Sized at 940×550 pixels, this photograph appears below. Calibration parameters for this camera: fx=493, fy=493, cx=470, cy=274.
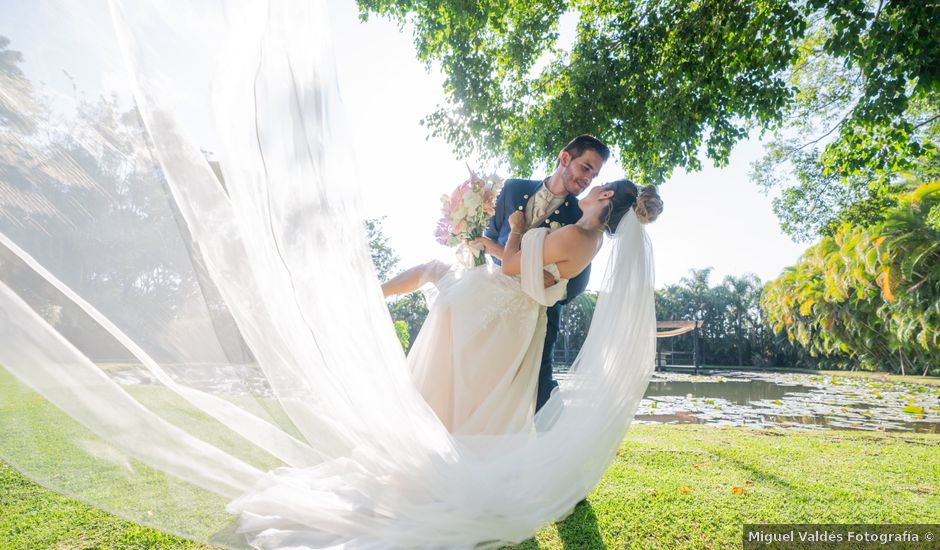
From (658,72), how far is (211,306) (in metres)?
4.53

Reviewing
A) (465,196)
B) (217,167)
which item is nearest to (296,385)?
(217,167)

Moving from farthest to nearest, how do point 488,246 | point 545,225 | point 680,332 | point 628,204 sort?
1. point 680,332
2. point 545,225
3. point 488,246
4. point 628,204

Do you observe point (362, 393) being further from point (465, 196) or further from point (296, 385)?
point (465, 196)

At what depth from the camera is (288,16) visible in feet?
5.08

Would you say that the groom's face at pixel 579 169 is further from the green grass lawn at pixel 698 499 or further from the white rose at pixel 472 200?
the green grass lawn at pixel 698 499

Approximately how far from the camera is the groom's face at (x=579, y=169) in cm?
→ 267

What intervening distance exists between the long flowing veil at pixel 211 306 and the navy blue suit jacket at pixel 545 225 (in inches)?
28.0

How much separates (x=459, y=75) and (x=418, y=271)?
3297 mm

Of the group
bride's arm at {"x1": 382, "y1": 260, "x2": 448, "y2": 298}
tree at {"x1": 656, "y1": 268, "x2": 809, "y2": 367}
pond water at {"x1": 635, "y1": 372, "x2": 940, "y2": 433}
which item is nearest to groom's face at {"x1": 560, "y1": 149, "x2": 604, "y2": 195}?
bride's arm at {"x1": 382, "y1": 260, "x2": 448, "y2": 298}

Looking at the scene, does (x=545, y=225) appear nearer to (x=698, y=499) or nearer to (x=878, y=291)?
(x=698, y=499)

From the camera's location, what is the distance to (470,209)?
2.63 metres

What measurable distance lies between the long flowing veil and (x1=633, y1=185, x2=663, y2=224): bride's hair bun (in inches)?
40.5

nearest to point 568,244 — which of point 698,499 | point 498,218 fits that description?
point 498,218

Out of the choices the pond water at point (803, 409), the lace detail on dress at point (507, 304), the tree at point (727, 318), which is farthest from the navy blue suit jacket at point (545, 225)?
the tree at point (727, 318)
